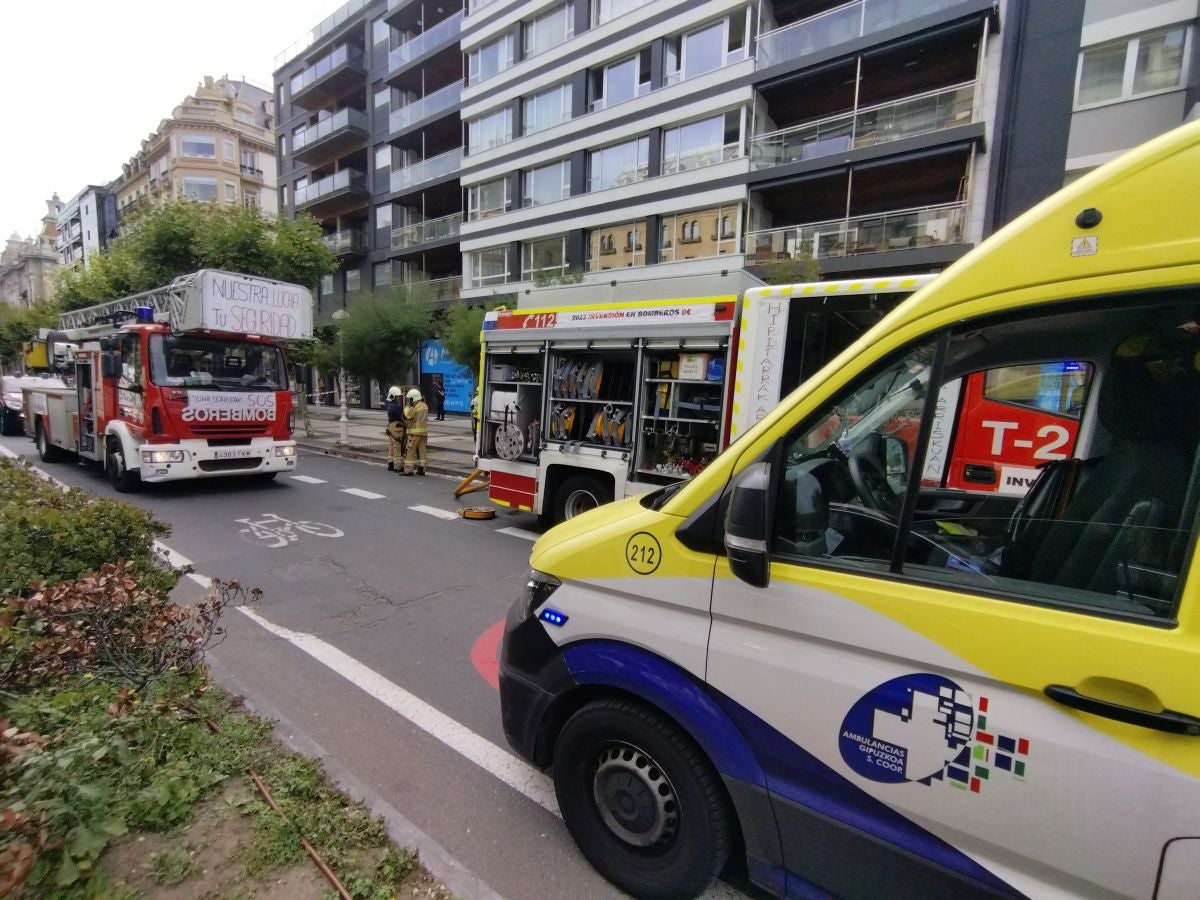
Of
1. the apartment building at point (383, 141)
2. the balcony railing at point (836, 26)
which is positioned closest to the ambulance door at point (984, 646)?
the balcony railing at point (836, 26)

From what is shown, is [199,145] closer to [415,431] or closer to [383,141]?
[383,141]

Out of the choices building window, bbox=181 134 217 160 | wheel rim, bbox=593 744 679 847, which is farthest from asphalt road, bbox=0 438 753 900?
building window, bbox=181 134 217 160

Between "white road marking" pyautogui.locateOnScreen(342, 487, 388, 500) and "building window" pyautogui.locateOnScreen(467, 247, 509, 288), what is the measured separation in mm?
16131

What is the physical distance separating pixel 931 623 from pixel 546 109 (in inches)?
1017

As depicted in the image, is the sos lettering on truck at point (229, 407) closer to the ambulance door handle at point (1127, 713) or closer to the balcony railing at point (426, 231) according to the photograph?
the ambulance door handle at point (1127, 713)

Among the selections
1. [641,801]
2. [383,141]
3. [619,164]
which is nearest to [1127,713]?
[641,801]

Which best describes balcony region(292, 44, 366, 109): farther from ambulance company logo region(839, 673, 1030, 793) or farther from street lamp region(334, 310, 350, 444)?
ambulance company logo region(839, 673, 1030, 793)

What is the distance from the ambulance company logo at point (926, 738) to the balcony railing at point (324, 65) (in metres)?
39.0

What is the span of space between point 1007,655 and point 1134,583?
368 mm

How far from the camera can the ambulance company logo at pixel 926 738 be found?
4.70ft

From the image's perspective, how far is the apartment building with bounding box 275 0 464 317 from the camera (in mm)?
27391

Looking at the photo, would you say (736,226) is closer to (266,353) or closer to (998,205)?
(998,205)

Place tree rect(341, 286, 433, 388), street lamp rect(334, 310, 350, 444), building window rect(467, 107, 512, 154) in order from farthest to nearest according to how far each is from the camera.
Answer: building window rect(467, 107, 512, 154), tree rect(341, 286, 433, 388), street lamp rect(334, 310, 350, 444)

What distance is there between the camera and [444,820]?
2498 millimetres
